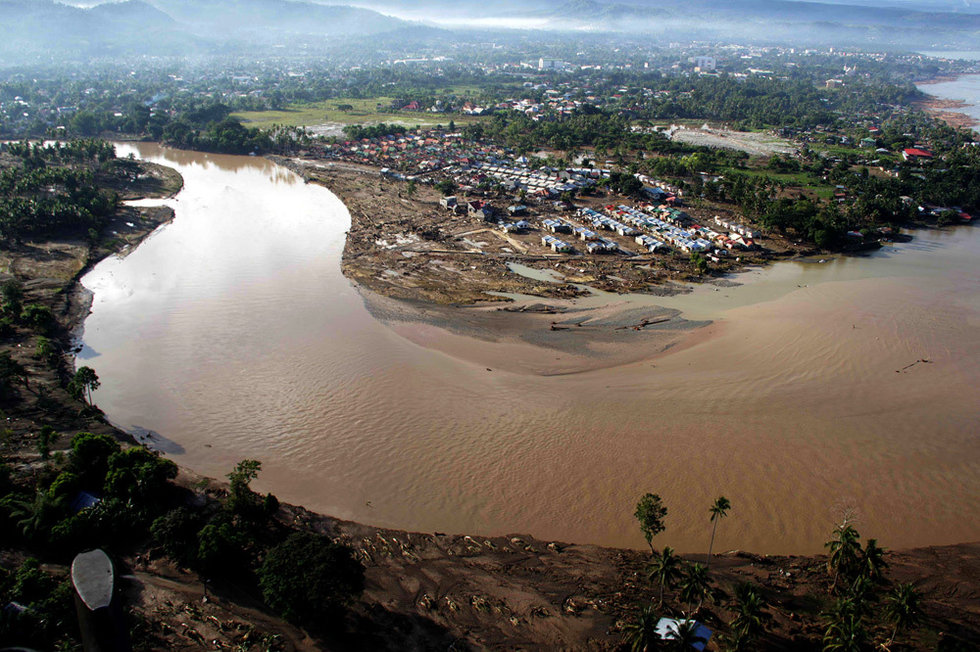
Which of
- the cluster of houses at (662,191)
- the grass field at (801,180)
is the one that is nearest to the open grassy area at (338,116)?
the cluster of houses at (662,191)

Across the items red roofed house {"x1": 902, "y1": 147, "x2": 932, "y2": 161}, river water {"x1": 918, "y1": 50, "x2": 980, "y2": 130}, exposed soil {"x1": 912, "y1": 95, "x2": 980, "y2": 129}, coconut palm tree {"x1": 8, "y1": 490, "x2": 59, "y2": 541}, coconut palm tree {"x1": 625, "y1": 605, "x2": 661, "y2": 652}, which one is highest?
river water {"x1": 918, "y1": 50, "x2": 980, "y2": 130}

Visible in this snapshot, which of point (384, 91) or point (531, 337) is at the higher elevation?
point (384, 91)

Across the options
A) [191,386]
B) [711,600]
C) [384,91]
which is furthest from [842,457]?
[384,91]

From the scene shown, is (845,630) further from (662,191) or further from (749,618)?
(662,191)

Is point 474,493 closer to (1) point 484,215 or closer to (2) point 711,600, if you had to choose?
(2) point 711,600

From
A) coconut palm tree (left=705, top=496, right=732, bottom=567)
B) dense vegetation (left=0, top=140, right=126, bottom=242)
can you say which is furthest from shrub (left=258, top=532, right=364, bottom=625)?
dense vegetation (left=0, top=140, right=126, bottom=242)

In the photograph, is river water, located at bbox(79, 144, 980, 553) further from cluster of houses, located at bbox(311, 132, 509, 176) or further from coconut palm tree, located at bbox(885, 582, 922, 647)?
cluster of houses, located at bbox(311, 132, 509, 176)

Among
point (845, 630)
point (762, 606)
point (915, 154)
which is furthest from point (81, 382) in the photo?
point (915, 154)
